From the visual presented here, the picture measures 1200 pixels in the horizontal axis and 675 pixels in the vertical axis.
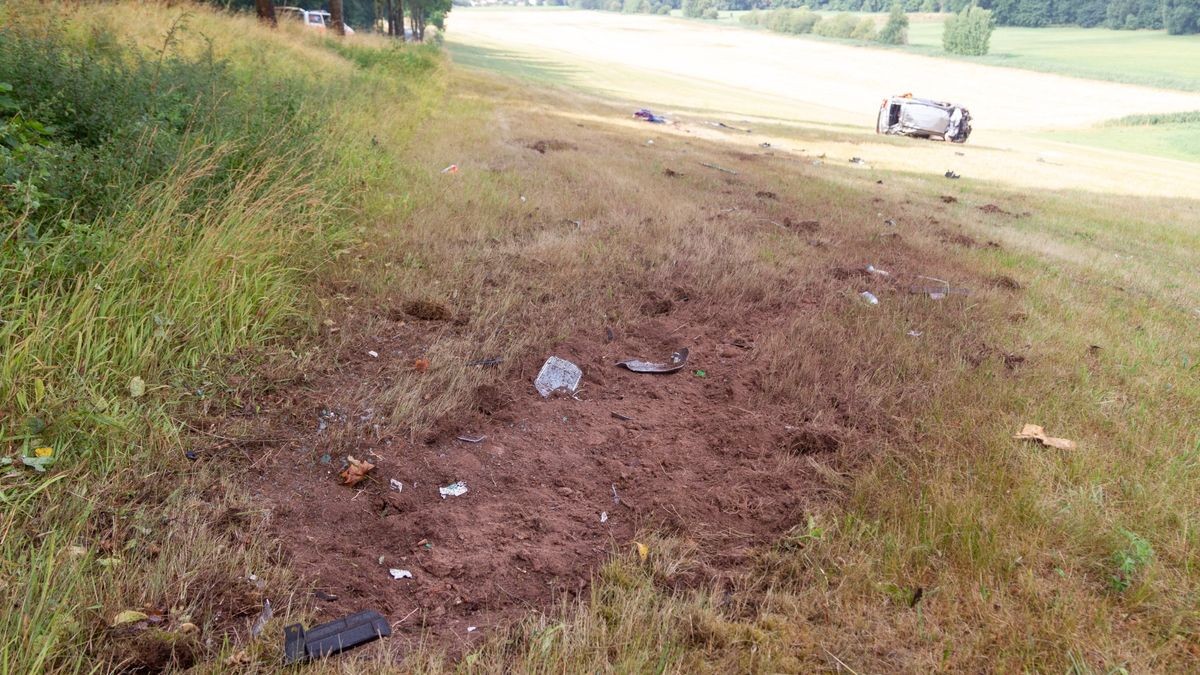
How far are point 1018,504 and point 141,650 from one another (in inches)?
124

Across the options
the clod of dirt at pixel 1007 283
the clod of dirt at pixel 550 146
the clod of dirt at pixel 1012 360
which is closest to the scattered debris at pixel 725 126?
the clod of dirt at pixel 550 146

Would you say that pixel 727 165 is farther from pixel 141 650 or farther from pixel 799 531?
pixel 141 650

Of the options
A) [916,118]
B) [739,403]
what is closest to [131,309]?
[739,403]

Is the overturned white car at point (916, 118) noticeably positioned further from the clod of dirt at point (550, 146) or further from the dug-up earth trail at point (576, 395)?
the dug-up earth trail at point (576, 395)

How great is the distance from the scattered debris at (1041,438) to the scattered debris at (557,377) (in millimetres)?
2229

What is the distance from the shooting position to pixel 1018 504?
3.02m

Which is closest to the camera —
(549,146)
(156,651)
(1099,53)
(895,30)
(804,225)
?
(156,651)

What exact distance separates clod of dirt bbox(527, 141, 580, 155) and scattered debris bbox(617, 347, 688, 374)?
766 centimetres

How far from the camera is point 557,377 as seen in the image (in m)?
4.18

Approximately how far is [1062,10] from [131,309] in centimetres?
12251

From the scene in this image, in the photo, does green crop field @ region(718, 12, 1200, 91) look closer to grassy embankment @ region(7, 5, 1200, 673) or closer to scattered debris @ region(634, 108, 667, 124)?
scattered debris @ region(634, 108, 667, 124)

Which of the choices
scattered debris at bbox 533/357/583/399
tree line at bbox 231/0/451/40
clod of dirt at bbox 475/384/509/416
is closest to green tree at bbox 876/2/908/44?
tree line at bbox 231/0/451/40

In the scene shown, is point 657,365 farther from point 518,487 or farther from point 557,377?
point 518,487

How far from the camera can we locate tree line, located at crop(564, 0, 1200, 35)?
78.5 m
